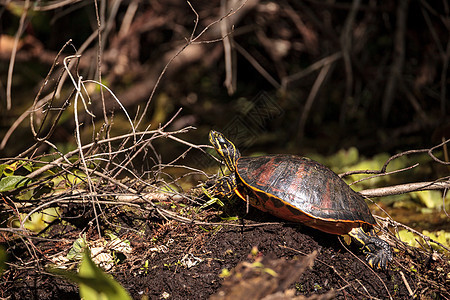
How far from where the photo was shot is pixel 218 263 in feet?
5.49

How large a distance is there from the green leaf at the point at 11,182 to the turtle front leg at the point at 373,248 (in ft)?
5.42

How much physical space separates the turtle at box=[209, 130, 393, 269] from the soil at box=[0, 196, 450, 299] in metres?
0.08

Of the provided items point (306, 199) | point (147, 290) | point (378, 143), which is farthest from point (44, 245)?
point (378, 143)

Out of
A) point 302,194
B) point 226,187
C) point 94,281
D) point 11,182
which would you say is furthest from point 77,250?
point 302,194

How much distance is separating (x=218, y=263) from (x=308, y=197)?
1.72ft

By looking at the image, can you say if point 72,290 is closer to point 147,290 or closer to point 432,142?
point 147,290

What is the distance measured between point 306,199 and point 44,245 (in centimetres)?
137

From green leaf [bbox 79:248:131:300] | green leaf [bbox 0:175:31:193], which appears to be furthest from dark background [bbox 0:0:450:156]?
green leaf [bbox 79:248:131:300]

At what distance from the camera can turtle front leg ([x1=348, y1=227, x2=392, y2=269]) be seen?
5.51 feet

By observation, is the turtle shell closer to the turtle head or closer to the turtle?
the turtle

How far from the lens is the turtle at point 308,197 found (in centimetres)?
170

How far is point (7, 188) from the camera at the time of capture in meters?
1.80

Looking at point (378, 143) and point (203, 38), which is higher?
point (203, 38)

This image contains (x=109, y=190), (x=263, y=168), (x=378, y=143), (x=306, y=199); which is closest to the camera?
(x=306, y=199)
